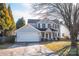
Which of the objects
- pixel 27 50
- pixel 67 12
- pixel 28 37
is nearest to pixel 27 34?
pixel 28 37

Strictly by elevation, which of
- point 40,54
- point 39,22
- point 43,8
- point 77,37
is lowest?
point 40,54

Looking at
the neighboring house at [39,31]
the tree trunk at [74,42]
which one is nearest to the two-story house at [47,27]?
the neighboring house at [39,31]

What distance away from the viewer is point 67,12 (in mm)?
1658

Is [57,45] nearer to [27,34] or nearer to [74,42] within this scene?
[74,42]

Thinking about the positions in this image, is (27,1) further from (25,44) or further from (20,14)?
(25,44)

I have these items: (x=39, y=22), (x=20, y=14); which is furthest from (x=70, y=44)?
(x=20, y=14)

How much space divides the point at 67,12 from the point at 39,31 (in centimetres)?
30

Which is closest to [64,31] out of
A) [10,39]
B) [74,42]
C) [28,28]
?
[74,42]

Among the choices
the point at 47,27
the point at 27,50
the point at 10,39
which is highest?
the point at 47,27

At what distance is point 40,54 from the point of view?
1646 mm

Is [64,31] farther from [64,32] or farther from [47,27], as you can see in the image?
[47,27]

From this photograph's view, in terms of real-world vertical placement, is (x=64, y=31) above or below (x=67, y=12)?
below

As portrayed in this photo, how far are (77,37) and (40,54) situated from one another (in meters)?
0.36

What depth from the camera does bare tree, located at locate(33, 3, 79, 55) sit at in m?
1.65
